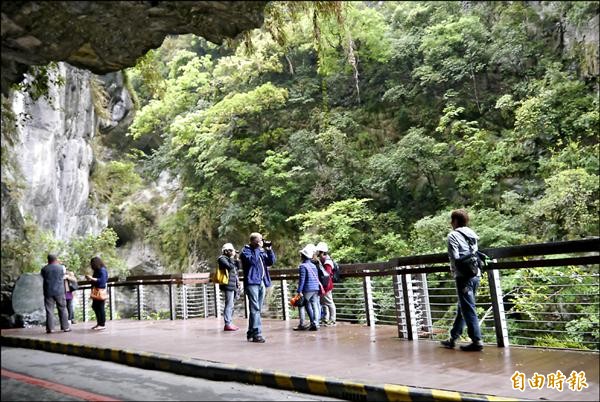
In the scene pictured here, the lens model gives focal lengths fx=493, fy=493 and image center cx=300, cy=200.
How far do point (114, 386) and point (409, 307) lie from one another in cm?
456

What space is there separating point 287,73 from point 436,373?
74.0ft

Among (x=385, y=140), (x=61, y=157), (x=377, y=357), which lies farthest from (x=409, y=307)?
(x=61, y=157)

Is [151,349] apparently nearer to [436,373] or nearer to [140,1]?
[436,373]

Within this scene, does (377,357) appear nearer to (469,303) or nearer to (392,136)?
(469,303)

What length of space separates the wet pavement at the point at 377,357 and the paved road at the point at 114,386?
0.56m

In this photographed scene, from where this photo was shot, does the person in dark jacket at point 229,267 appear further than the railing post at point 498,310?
Yes

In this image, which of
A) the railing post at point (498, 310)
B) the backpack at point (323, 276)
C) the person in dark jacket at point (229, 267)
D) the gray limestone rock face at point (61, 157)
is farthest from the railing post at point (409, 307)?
the gray limestone rock face at point (61, 157)

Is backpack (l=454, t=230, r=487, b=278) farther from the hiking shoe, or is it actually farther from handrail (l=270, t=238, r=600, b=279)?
the hiking shoe

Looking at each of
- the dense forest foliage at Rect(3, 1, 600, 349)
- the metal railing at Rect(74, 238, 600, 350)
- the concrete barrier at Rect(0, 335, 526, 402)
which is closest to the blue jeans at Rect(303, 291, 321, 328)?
the metal railing at Rect(74, 238, 600, 350)

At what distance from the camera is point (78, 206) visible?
23.0m

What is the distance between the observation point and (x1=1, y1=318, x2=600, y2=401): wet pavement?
16.2ft

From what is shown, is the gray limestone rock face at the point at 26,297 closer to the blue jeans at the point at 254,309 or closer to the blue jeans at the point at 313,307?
the blue jeans at the point at 254,309

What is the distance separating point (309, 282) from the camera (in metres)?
9.69

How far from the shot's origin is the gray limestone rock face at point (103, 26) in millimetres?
5977
